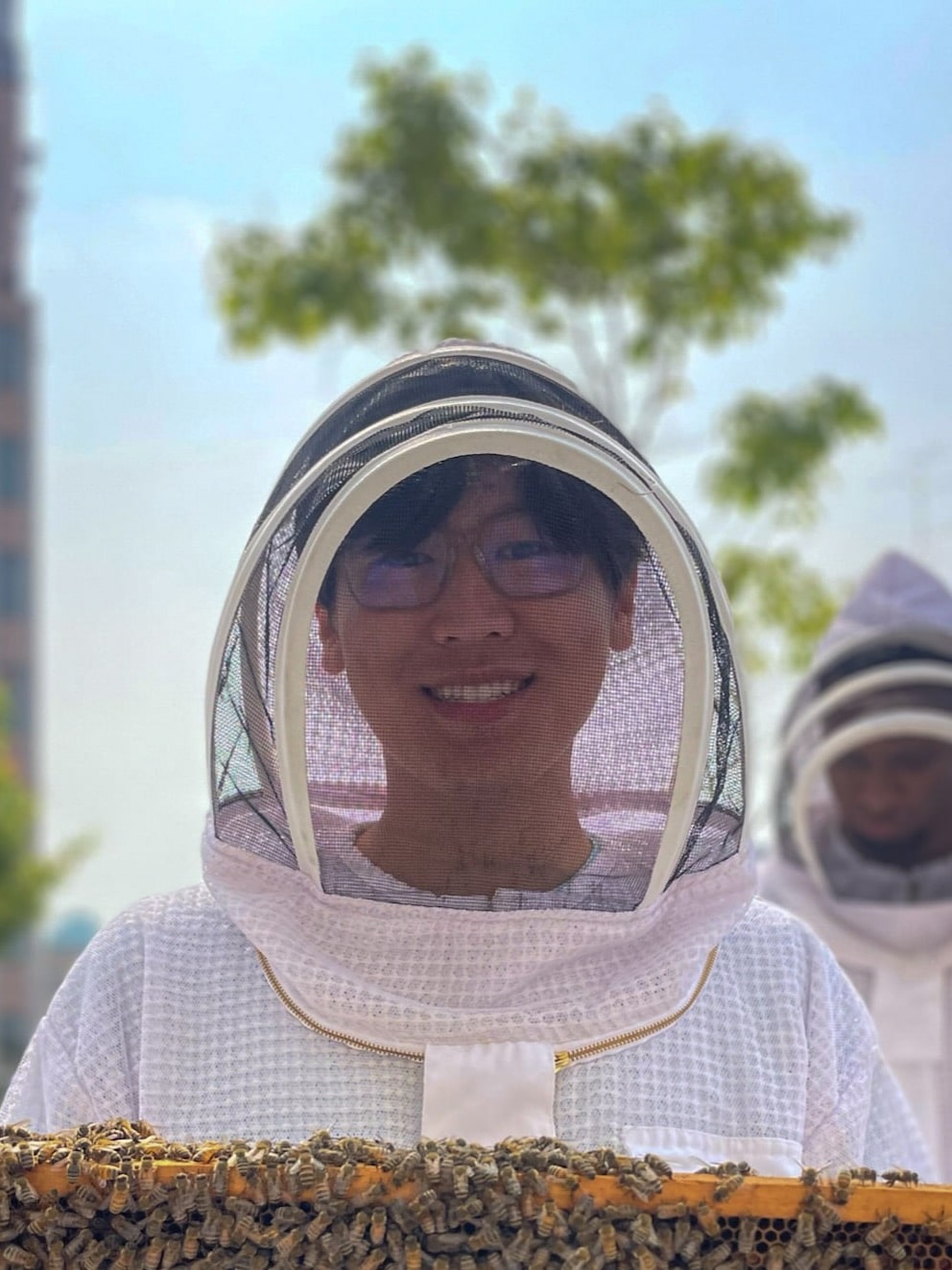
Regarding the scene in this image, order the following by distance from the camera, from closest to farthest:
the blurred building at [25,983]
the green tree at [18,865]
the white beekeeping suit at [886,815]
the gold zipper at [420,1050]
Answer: the gold zipper at [420,1050] < the white beekeeping suit at [886,815] < the green tree at [18,865] < the blurred building at [25,983]

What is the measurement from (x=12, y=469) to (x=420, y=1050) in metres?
44.3

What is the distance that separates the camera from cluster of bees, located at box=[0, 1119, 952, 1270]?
1.54 meters

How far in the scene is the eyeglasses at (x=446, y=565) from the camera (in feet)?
6.71

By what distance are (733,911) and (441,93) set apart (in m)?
8.18

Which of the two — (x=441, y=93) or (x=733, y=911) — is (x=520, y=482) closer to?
(x=733, y=911)

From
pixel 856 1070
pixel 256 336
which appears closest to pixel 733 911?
pixel 856 1070

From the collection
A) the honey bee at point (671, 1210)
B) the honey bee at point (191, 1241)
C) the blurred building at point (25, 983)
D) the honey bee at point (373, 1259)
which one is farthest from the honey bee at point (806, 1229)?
the blurred building at point (25, 983)

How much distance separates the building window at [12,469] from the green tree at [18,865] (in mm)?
20232

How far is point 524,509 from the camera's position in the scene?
6.82ft

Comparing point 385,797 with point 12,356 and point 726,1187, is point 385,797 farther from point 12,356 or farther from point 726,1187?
point 12,356

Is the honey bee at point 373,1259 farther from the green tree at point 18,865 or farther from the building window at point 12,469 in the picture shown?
the building window at point 12,469

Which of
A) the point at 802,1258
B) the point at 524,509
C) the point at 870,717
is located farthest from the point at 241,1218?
the point at 870,717

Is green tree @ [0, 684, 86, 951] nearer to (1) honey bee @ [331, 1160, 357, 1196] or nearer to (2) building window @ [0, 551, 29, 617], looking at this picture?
(2) building window @ [0, 551, 29, 617]

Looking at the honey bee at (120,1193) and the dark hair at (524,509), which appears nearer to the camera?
the honey bee at (120,1193)
